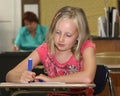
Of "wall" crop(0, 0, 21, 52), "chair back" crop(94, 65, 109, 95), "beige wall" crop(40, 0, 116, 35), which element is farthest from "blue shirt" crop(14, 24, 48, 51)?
"chair back" crop(94, 65, 109, 95)

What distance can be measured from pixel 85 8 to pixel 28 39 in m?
1.18

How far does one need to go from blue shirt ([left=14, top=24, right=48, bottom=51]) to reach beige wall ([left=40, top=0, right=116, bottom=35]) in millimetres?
652

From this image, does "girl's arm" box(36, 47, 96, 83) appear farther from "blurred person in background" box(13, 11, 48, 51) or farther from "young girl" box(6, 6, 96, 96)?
"blurred person in background" box(13, 11, 48, 51)

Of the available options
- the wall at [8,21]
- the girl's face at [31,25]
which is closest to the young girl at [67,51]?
the girl's face at [31,25]

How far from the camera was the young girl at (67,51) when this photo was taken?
2031 mm

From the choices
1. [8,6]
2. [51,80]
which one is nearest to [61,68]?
[51,80]

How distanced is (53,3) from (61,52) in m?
4.22

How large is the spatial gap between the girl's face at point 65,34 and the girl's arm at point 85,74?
0.11 meters

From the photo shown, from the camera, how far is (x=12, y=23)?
21.9 feet

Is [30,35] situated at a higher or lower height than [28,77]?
lower

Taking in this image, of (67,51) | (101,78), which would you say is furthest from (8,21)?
(67,51)

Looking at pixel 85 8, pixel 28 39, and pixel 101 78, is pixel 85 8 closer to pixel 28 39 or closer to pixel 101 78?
pixel 28 39

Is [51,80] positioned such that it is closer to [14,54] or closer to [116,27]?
[14,54]

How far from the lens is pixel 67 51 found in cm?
216
